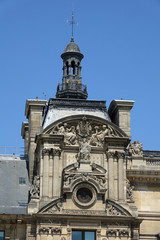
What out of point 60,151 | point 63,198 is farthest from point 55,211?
point 60,151

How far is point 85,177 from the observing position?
53031mm

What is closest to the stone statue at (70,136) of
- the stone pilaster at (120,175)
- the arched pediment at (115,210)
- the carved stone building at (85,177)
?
the carved stone building at (85,177)

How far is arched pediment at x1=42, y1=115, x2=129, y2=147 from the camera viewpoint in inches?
2165

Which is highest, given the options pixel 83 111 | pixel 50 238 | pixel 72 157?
pixel 83 111

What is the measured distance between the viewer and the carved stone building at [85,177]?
5266 centimetres

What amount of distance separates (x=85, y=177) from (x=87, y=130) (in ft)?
12.6

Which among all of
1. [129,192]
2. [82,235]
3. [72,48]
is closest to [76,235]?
[82,235]

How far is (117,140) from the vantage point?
55.0m

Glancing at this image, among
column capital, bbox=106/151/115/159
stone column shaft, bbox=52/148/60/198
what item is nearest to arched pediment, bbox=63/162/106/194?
stone column shaft, bbox=52/148/60/198

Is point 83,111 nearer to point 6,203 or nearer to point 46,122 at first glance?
point 46,122

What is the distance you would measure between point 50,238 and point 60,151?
20.1ft

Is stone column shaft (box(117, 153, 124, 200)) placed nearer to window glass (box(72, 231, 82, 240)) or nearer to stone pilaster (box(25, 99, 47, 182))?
window glass (box(72, 231, 82, 240))

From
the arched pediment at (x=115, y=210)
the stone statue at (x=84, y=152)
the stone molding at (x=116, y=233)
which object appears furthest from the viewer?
the stone statue at (x=84, y=152)

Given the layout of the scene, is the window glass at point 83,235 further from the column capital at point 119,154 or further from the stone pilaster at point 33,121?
the stone pilaster at point 33,121
